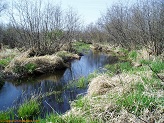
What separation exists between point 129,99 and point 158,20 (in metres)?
12.2

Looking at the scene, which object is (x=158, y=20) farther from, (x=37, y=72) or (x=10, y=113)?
(x=10, y=113)

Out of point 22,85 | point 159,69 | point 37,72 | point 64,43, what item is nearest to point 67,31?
point 64,43

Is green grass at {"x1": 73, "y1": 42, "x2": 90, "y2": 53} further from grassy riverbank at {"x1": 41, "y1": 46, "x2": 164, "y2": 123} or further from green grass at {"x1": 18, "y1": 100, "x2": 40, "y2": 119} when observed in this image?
grassy riverbank at {"x1": 41, "y1": 46, "x2": 164, "y2": 123}

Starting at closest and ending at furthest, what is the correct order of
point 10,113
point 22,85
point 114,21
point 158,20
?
point 10,113 < point 22,85 < point 158,20 < point 114,21

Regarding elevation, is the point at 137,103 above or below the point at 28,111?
above

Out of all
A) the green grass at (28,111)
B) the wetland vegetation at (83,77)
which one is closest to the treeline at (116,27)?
the wetland vegetation at (83,77)

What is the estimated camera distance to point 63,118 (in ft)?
19.1

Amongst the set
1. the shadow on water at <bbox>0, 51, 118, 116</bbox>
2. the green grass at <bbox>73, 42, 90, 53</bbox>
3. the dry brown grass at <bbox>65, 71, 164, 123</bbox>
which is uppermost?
the green grass at <bbox>73, 42, 90, 53</bbox>

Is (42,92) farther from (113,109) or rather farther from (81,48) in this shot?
(81,48)

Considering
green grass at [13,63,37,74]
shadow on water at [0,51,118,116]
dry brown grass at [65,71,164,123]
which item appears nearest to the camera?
dry brown grass at [65,71,164,123]

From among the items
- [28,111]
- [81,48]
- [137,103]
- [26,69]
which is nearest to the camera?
[137,103]

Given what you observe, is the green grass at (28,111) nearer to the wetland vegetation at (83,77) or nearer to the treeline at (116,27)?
the wetland vegetation at (83,77)

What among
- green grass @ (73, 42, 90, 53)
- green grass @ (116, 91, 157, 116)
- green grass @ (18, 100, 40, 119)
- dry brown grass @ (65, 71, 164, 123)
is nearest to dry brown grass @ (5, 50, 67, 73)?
green grass @ (18, 100, 40, 119)

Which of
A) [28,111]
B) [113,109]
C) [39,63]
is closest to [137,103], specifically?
[113,109]
